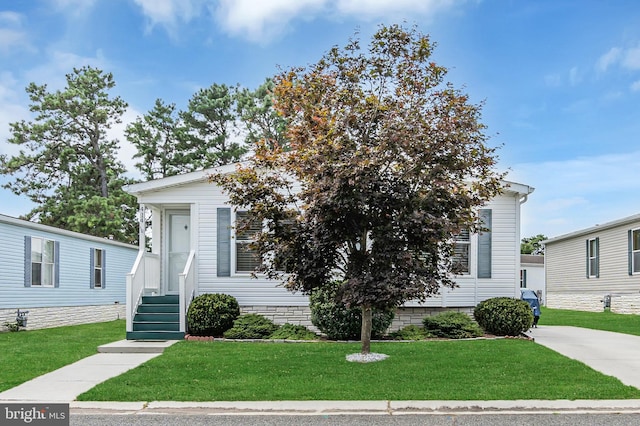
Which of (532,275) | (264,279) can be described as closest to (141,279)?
(264,279)

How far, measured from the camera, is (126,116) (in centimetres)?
3181

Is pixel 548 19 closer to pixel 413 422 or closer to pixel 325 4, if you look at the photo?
pixel 325 4

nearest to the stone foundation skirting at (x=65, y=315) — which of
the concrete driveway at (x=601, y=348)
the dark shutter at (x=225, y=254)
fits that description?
the dark shutter at (x=225, y=254)

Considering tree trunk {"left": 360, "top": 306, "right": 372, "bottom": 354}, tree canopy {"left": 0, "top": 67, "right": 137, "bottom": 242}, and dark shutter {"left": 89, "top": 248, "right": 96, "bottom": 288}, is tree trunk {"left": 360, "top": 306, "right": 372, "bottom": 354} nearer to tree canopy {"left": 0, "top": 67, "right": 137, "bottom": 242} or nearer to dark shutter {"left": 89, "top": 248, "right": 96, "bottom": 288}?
dark shutter {"left": 89, "top": 248, "right": 96, "bottom": 288}

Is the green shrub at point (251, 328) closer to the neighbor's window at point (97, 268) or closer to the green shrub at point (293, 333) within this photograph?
the green shrub at point (293, 333)

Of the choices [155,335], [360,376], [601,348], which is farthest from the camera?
[155,335]

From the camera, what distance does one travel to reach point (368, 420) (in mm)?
6586

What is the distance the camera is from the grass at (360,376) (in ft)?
24.7

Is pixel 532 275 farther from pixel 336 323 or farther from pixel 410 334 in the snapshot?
pixel 336 323

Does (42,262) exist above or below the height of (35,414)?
above

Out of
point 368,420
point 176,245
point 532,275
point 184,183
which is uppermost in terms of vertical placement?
point 184,183

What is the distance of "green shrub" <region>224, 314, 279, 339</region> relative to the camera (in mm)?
12508

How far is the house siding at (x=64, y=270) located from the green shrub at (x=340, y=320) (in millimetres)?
8525

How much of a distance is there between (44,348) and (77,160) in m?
19.9
